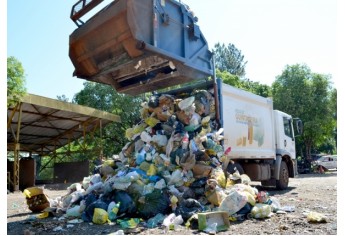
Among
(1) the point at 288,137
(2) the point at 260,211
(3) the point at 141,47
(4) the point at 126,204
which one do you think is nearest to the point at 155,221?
(4) the point at 126,204

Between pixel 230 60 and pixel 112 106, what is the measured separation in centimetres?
2147

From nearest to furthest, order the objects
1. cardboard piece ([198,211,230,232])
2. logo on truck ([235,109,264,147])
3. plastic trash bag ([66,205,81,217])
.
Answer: cardboard piece ([198,211,230,232]), plastic trash bag ([66,205,81,217]), logo on truck ([235,109,264,147])

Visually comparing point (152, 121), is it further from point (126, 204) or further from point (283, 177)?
point (283, 177)

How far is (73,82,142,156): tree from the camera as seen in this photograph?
2016 cm

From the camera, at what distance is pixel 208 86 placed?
238 inches

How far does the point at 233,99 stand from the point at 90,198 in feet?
11.2

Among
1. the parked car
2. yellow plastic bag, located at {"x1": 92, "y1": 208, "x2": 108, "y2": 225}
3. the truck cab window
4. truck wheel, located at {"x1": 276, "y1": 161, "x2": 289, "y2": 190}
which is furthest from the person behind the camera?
the parked car

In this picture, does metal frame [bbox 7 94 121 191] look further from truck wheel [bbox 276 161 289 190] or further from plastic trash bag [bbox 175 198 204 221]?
truck wheel [bbox 276 161 289 190]

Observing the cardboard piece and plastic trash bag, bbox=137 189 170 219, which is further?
plastic trash bag, bbox=137 189 170 219

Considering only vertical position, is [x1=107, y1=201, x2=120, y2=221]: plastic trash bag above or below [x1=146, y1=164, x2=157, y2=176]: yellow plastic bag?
below

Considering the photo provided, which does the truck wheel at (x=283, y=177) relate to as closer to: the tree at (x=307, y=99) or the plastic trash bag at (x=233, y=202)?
the plastic trash bag at (x=233, y=202)

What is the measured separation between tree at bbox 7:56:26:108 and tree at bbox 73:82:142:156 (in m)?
10.3

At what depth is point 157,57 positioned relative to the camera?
4.82 meters

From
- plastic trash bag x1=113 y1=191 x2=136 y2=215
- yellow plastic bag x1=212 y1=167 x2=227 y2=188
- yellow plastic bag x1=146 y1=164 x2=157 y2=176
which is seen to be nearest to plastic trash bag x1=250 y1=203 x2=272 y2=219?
yellow plastic bag x1=212 y1=167 x2=227 y2=188
